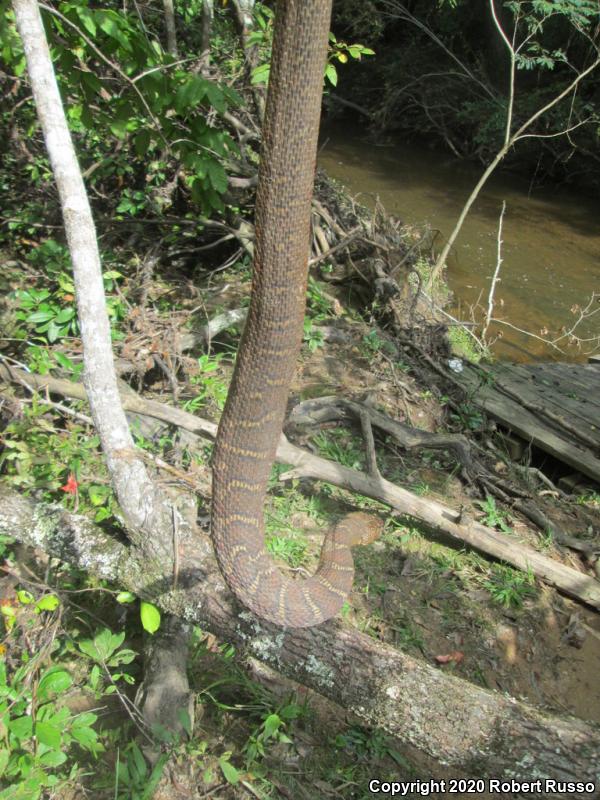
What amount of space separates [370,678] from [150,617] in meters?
0.95

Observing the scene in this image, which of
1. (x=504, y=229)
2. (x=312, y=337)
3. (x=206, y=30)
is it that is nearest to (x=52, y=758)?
(x=312, y=337)

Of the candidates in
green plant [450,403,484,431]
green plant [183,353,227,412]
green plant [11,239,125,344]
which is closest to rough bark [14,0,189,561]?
green plant [11,239,125,344]

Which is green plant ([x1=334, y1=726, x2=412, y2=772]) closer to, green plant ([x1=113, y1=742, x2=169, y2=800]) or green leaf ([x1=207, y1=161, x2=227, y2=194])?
green plant ([x1=113, y1=742, x2=169, y2=800])

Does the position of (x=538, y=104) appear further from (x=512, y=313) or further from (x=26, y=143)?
(x=26, y=143)

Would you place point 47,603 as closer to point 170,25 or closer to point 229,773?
point 229,773

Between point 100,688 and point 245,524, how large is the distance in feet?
3.84

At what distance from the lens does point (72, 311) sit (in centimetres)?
447

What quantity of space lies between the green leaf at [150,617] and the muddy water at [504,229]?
247 inches

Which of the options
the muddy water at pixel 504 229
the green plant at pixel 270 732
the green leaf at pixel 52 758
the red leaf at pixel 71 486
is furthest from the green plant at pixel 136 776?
the muddy water at pixel 504 229

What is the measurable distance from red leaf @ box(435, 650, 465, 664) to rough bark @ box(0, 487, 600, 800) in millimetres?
1140

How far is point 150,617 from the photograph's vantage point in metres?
2.55

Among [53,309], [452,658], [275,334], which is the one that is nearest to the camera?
[275,334]

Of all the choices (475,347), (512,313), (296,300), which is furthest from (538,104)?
(296,300)

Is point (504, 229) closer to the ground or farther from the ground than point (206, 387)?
farther from the ground
